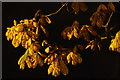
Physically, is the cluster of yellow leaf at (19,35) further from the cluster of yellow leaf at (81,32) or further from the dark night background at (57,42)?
the dark night background at (57,42)

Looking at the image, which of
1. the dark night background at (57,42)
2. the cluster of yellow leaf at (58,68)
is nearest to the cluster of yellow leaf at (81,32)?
the cluster of yellow leaf at (58,68)

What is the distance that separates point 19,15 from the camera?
2336mm

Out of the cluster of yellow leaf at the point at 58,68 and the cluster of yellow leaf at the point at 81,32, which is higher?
the cluster of yellow leaf at the point at 81,32

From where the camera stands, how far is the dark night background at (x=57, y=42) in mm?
2332

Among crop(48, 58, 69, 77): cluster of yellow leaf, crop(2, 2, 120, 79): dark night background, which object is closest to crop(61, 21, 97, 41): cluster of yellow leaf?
crop(48, 58, 69, 77): cluster of yellow leaf

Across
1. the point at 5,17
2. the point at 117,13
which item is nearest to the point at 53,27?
the point at 5,17

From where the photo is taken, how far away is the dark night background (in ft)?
7.65

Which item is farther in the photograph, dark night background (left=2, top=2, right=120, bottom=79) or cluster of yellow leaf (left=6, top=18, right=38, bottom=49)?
dark night background (left=2, top=2, right=120, bottom=79)

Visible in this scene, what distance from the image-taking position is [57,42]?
2332 mm

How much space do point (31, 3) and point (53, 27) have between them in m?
0.30

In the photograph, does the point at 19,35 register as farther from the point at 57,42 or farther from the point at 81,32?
the point at 57,42

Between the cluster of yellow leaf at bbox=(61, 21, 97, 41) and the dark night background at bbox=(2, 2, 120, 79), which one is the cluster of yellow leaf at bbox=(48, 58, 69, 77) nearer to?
the cluster of yellow leaf at bbox=(61, 21, 97, 41)

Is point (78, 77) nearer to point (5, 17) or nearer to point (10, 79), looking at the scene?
point (10, 79)

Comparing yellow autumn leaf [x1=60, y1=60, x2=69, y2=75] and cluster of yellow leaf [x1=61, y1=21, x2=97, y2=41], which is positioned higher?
cluster of yellow leaf [x1=61, y1=21, x2=97, y2=41]
